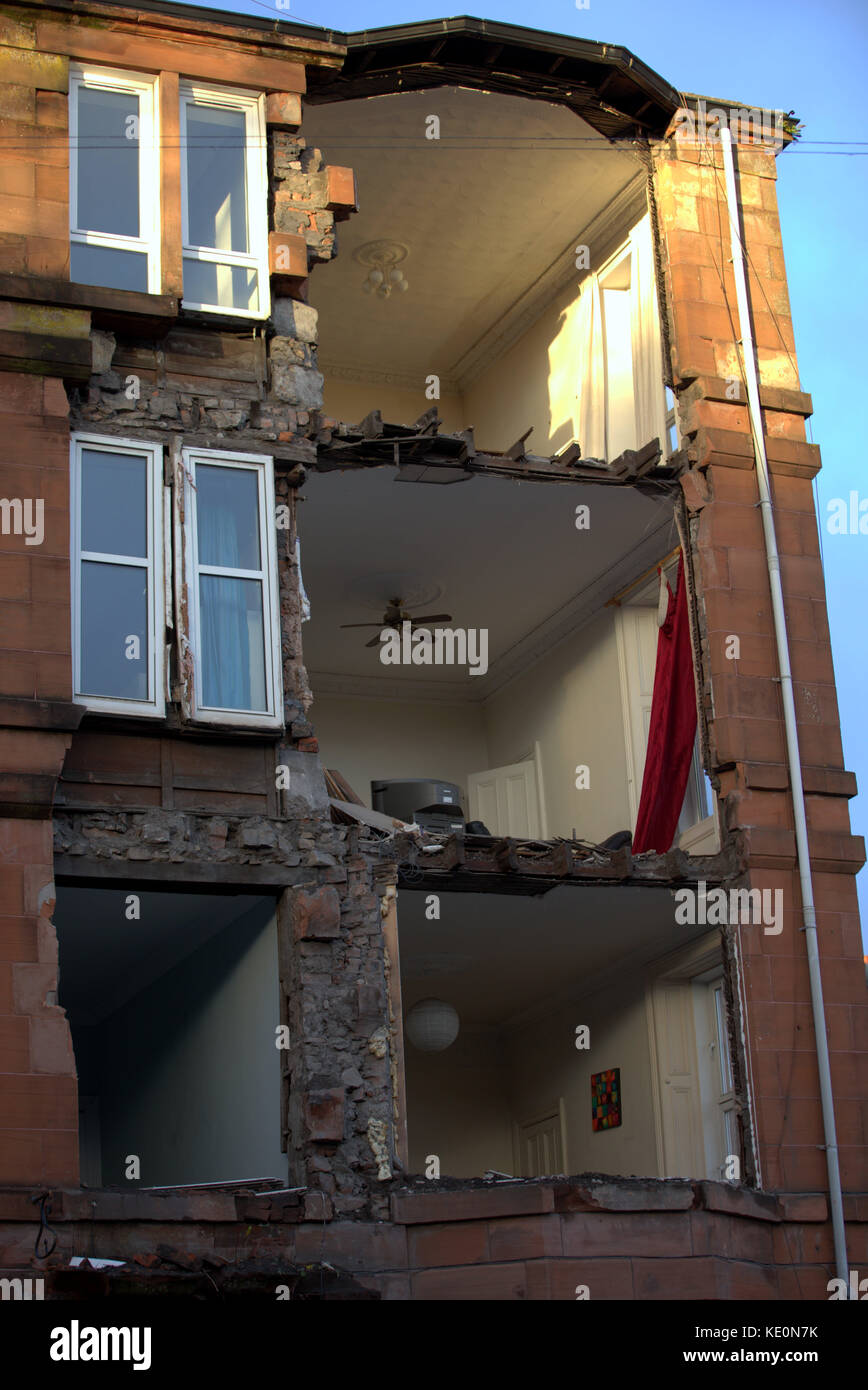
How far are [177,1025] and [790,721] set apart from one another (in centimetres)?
616

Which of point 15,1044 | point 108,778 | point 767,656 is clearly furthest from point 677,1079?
point 15,1044

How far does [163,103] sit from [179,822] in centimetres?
638

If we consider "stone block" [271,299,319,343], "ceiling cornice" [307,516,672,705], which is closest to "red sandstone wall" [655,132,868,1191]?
"ceiling cornice" [307,516,672,705]

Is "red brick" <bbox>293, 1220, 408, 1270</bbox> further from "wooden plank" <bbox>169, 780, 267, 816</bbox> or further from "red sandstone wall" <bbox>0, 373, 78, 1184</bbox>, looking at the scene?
"wooden plank" <bbox>169, 780, 267, 816</bbox>

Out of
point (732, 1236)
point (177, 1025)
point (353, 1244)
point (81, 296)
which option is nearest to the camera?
point (353, 1244)

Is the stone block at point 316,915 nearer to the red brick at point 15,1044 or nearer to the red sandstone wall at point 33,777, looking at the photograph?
the red sandstone wall at point 33,777

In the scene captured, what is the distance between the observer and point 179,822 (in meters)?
14.5

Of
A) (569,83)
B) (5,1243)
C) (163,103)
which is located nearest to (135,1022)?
(5,1243)

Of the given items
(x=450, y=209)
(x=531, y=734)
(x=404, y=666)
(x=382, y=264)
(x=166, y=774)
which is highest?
(x=450, y=209)

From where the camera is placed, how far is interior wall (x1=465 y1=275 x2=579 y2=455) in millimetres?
20516

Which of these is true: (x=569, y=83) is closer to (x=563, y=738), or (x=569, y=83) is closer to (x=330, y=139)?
(x=330, y=139)

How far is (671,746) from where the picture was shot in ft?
57.3

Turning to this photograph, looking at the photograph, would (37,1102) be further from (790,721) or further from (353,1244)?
(790,721)

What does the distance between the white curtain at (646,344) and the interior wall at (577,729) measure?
2.18m
